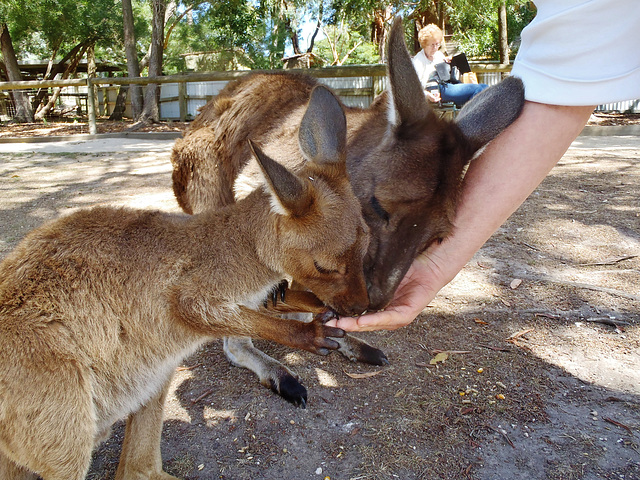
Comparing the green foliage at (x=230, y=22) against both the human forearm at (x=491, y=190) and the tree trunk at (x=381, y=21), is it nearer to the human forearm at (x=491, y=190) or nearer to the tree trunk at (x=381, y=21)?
the tree trunk at (x=381, y=21)

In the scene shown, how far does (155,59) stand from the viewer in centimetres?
1454

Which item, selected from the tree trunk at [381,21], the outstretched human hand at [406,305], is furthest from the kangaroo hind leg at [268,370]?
the tree trunk at [381,21]

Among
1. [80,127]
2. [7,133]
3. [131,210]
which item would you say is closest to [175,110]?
[80,127]

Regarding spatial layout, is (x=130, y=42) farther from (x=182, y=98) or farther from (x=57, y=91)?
(x=57, y=91)

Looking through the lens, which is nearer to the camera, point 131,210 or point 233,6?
point 131,210

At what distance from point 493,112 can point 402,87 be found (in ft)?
1.16

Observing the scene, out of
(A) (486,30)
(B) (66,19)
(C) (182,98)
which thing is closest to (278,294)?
(C) (182,98)

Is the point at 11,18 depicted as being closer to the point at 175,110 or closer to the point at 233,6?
the point at 175,110

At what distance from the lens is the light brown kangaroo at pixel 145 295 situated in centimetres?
159

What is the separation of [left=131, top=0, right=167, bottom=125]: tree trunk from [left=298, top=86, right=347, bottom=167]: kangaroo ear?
1310cm

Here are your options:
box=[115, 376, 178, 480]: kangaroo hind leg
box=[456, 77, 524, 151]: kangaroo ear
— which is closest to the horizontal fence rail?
box=[456, 77, 524, 151]: kangaroo ear

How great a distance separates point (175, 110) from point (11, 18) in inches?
202

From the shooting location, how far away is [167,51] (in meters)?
21.7

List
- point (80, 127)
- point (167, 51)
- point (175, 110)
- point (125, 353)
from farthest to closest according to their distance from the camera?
point (167, 51) → point (175, 110) → point (80, 127) → point (125, 353)
